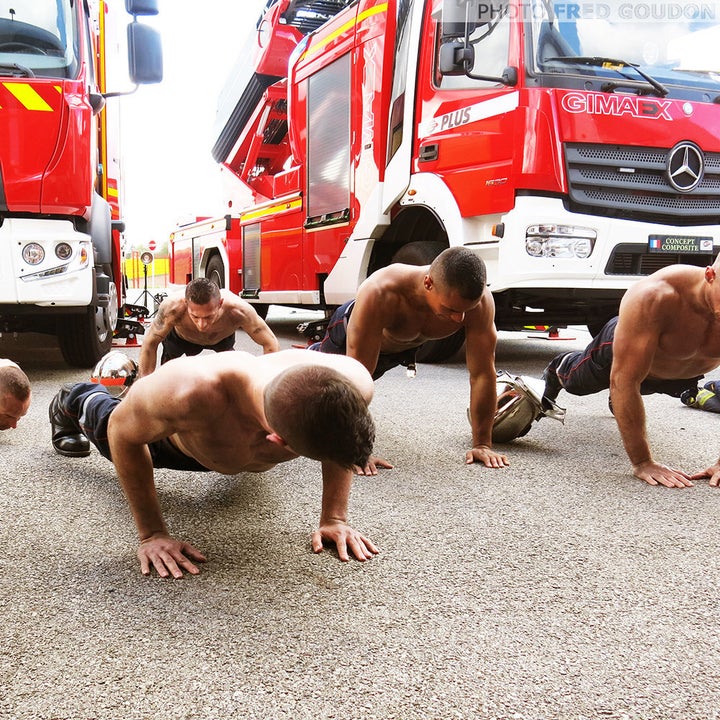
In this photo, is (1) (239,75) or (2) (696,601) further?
(1) (239,75)

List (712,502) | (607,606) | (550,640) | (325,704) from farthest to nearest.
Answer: (712,502), (607,606), (550,640), (325,704)

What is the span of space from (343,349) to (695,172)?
2.65m

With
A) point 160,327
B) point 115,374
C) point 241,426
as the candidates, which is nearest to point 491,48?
point 160,327

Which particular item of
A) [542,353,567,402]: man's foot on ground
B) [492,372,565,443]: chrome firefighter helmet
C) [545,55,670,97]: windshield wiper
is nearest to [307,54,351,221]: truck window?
[545,55,670,97]: windshield wiper

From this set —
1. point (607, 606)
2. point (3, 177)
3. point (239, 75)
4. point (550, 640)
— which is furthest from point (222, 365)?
point (239, 75)

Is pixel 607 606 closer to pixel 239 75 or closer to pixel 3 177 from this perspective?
pixel 3 177

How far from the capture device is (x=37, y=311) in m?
4.36

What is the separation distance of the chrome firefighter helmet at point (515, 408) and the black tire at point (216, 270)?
5.59 m

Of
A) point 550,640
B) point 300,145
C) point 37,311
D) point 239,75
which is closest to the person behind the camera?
point 550,640

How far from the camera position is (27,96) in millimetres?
4023

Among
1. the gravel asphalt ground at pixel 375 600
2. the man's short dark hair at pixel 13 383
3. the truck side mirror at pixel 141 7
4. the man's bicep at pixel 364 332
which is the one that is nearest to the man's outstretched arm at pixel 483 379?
the gravel asphalt ground at pixel 375 600

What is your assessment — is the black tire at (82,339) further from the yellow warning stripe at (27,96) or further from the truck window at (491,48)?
the truck window at (491,48)

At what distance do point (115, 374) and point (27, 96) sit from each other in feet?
5.64

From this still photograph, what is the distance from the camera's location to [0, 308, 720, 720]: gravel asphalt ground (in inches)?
52.8
